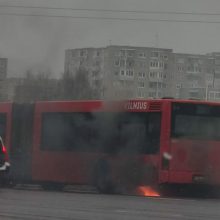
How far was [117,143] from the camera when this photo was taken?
24.0 meters

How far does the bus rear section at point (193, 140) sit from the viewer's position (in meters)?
22.8

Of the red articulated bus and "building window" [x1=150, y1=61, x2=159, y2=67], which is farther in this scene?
"building window" [x1=150, y1=61, x2=159, y2=67]

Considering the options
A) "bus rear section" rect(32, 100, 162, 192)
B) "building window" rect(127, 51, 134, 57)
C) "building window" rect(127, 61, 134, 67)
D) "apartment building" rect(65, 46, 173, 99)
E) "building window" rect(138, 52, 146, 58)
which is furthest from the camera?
"building window" rect(138, 52, 146, 58)

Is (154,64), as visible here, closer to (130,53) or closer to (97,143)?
(130,53)

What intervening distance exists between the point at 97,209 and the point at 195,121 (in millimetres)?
6868

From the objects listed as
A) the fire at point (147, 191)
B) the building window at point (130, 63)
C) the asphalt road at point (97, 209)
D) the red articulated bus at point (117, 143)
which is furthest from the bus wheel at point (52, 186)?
the building window at point (130, 63)

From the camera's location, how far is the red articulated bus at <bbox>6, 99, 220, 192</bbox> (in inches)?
900

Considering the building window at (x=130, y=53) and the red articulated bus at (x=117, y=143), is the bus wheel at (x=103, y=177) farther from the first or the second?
the building window at (x=130, y=53)

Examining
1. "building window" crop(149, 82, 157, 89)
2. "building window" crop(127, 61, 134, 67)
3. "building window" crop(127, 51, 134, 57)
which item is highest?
"building window" crop(127, 51, 134, 57)

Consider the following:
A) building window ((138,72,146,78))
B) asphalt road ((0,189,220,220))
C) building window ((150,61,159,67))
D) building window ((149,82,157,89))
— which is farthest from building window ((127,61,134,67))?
asphalt road ((0,189,220,220))

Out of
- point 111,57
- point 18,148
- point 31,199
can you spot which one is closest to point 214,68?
point 111,57

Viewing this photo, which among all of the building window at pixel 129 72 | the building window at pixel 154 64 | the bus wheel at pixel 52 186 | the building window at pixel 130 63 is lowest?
the bus wheel at pixel 52 186

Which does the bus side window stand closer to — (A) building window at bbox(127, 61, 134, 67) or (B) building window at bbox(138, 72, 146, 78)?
(A) building window at bbox(127, 61, 134, 67)

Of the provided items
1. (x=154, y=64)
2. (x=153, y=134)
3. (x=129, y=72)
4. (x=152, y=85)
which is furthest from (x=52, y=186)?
(x=152, y=85)
